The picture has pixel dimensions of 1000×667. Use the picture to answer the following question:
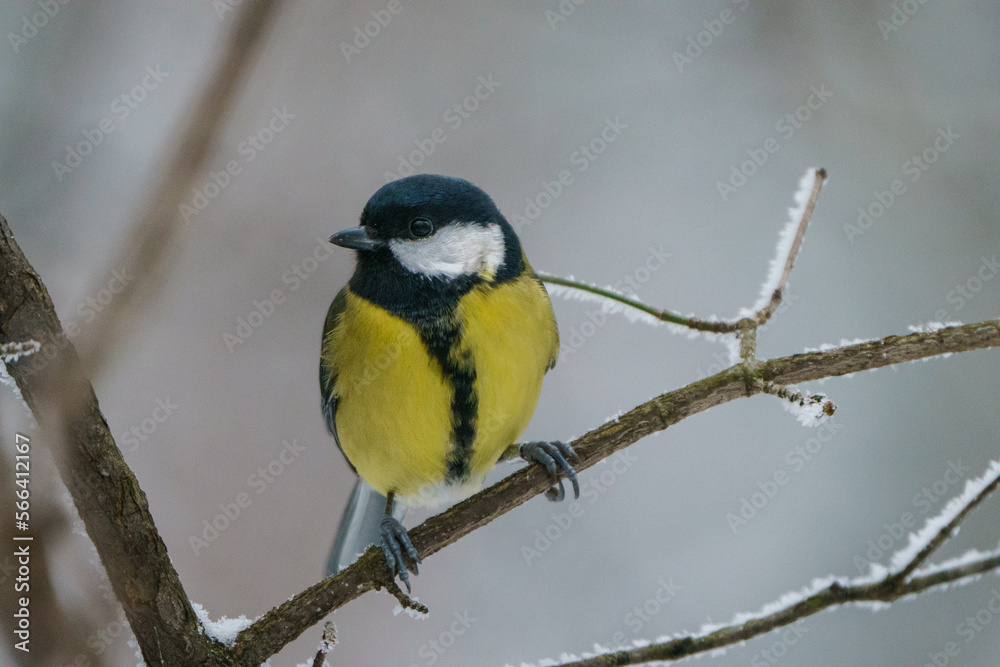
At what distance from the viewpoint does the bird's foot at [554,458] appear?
2.06 meters

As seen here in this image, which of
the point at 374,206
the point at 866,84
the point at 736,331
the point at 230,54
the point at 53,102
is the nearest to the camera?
the point at 230,54

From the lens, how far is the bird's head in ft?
7.37

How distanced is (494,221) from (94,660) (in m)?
1.76

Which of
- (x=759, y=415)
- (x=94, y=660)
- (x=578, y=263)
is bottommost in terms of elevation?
(x=759, y=415)

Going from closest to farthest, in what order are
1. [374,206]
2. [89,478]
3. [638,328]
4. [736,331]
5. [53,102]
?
1. [89,478]
2. [736,331]
3. [374,206]
4. [53,102]
5. [638,328]

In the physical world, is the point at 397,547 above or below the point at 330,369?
below

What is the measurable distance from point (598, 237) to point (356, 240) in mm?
2092

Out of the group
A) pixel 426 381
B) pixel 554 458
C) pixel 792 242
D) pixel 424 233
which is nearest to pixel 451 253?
pixel 424 233

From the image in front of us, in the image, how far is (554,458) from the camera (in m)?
2.17

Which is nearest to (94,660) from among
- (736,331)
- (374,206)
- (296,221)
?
(736,331)

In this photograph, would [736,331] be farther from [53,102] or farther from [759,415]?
[53,102]

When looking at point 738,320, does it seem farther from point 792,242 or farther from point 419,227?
point 419,227

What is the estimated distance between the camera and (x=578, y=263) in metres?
4.02

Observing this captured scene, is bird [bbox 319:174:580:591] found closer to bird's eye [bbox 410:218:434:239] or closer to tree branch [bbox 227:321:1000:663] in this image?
bird's eye [bbox 410:218:434:239]
